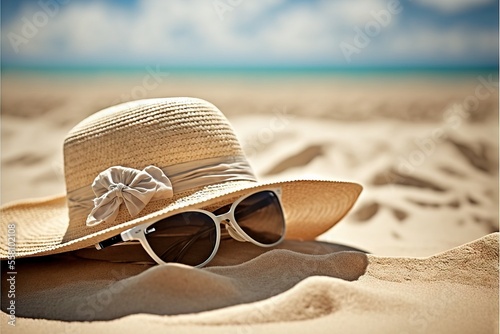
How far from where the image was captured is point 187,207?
1987 millimetres

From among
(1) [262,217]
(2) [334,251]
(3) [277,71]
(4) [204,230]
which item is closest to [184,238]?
(4) [204,230]

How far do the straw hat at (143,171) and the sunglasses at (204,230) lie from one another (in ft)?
0.14

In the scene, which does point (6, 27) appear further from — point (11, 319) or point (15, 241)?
point (11, 319)

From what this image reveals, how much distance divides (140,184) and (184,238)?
27cm

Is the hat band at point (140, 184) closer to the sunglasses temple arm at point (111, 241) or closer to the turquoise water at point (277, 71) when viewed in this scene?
the sunglasses temple arm at point (111, 241)

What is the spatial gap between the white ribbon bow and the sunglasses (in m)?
0.10

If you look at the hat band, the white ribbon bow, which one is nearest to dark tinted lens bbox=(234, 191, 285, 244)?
the hat band

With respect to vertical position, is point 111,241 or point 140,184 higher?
point 140,184

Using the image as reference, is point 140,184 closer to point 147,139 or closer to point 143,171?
point 143,171

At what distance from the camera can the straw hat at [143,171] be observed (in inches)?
80.7

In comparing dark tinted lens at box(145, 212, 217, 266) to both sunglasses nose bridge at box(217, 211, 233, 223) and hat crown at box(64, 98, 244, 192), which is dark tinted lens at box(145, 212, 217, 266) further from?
hat crown at box(64, 98, 244, 192)

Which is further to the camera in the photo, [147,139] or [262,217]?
[262,217]

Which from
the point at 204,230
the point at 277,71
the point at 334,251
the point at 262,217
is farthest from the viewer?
the point at 277,71

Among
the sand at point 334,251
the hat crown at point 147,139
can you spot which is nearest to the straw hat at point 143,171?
the hat crown at point 147,139
